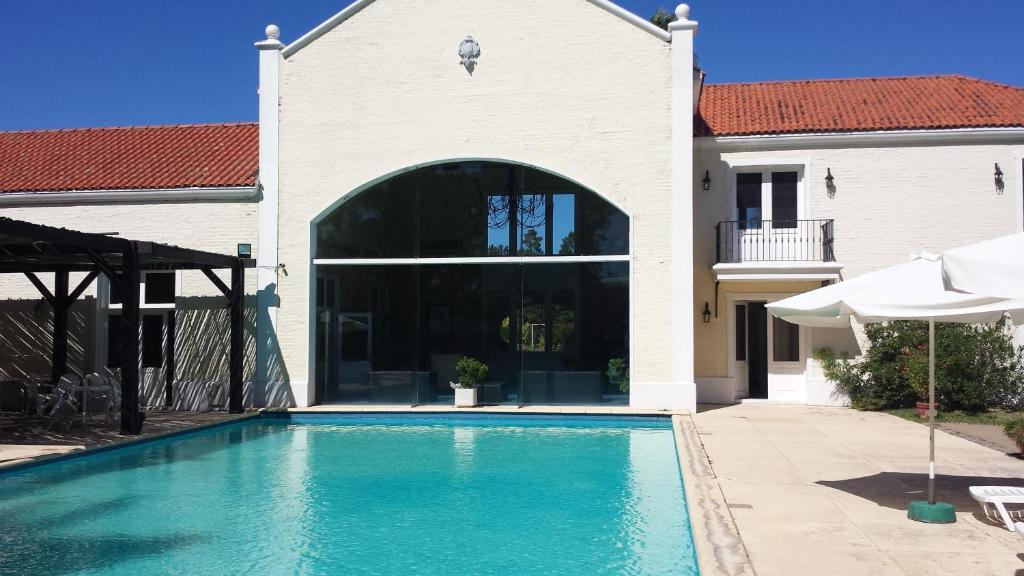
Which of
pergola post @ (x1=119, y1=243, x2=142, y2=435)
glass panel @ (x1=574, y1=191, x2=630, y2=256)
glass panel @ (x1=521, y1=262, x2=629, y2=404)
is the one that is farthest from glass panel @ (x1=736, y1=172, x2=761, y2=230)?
pergola post @ (x1=119, y1=243, x2=142, y2=435)

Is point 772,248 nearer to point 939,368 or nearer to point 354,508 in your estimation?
point 939,368

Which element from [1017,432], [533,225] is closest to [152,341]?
[533,225]

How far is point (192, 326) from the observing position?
16234mm

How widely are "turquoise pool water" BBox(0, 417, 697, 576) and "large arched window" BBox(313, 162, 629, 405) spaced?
2887mm

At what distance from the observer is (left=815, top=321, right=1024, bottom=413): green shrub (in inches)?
567

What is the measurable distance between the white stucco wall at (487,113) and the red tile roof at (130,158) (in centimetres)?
193

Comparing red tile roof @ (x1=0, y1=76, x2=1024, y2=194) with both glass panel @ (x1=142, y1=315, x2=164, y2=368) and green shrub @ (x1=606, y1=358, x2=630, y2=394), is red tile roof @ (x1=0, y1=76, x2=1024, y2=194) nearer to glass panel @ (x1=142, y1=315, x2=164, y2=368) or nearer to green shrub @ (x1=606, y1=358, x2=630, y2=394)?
glass panel @ (x1=142, y1=315, x2=164, y2=368)

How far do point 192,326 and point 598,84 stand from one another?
9286 mm

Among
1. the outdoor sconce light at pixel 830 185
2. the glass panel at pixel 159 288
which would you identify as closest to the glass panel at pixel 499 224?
the outdoor sconce light at pixel 830 185

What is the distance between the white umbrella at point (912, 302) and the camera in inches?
237

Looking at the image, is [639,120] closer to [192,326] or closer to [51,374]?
[192,326]

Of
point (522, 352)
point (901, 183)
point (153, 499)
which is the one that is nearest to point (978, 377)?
point (901, 183)

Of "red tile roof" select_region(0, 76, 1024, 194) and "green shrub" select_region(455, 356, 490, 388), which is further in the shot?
"red tile roof" select_region(0, 76, 1024, 194)

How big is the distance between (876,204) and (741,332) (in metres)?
3.63
